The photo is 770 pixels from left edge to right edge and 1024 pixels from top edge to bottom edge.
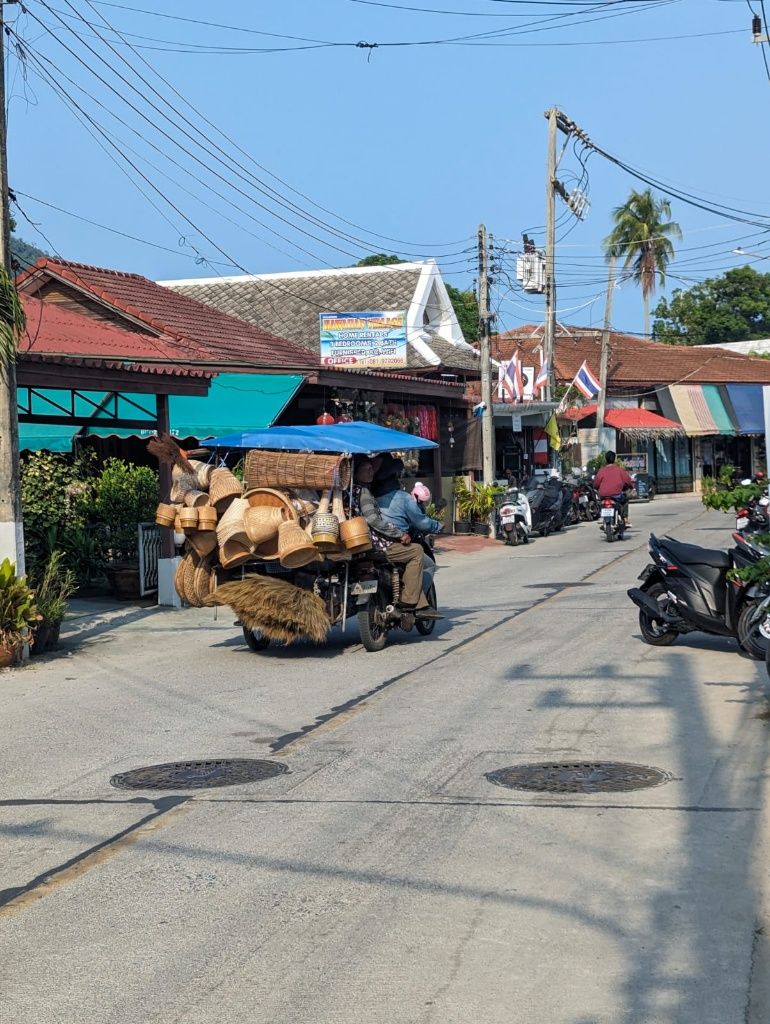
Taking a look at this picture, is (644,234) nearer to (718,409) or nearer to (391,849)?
(718,409)

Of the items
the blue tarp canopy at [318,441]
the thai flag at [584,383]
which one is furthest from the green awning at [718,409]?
the blue tarp canopy at [318,441]

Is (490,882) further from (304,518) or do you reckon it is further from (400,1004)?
(304,518)

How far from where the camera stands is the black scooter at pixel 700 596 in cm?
1171

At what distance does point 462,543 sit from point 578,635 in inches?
626

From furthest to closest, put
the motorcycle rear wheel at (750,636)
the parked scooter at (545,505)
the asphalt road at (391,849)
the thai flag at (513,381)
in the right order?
the thai flag at (513,381) < the parked scooter at (545,505) < the motorcycle rear wheel at (750,636) < the asphalt road at (391,849)

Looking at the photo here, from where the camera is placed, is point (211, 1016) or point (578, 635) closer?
point (211, 1016)

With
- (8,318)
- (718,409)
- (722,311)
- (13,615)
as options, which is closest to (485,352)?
(8,318)

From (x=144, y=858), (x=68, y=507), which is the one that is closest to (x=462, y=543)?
(x=68, y=507)

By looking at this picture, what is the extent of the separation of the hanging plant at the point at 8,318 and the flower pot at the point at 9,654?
9.50 ft

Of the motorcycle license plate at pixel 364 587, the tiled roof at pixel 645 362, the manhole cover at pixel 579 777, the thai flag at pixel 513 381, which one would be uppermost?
the tiled roof at pixel 645 362

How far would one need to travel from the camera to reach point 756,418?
5822cm

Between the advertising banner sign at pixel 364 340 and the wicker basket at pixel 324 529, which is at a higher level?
the advertising banner sign at pixel 364 340

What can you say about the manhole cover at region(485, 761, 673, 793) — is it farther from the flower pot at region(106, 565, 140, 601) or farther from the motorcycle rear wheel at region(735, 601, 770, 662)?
the flower pot at region(106, 565, 140, 601)

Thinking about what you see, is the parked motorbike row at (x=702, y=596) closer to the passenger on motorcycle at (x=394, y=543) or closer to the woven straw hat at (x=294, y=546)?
the passenger on motorcycle at (x=394, y=543)
